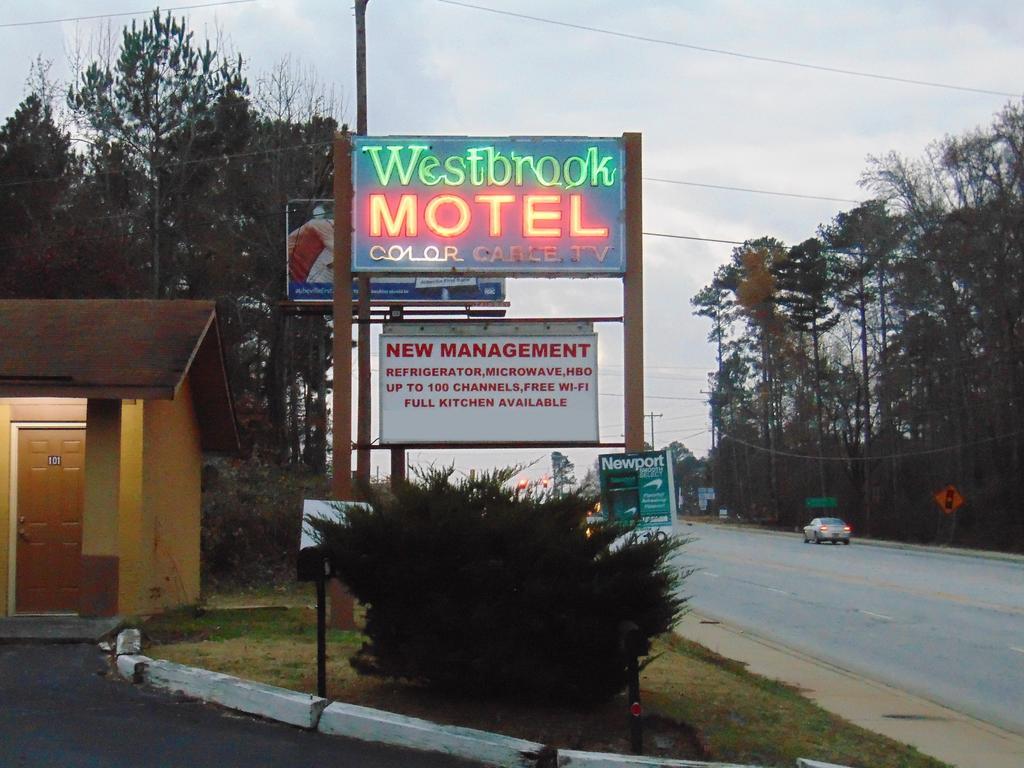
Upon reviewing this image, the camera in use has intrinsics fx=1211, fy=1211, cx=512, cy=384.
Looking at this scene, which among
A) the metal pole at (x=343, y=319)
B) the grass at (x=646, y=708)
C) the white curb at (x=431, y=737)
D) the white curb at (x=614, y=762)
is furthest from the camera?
the metal pole at (x=343, y=319)

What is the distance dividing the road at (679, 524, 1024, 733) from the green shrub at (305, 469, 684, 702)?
307 cm

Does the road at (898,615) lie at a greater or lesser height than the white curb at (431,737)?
lesser

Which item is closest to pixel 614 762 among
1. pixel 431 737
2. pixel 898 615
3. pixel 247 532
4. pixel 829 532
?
pixel 431 737

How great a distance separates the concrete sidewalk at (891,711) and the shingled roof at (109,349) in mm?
7597

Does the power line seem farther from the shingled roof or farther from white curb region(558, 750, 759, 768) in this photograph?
white curb region(558, 750, 759, 768)

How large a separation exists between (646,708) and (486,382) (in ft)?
18.8

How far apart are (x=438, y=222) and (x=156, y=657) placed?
5.93 metres

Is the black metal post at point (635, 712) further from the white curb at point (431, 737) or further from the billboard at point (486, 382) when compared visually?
the billboard at point (486, 382)

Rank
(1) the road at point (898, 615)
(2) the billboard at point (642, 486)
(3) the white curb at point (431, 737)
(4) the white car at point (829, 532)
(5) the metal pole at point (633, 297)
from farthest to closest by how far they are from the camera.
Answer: (4) the white car at point (829, 532) → (1) the road at point (898, 615) → (5) the metal pole at point (633, 297) → (2) the billboard at point (642, 486) → (3) the white curb at point (431, 737)

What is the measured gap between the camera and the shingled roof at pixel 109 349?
12.7 m

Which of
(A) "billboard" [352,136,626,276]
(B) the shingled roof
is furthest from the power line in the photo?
(B) the shingled roof

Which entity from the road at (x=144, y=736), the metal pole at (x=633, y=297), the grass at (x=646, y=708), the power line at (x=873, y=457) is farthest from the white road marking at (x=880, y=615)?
the power line at (x=873, y=457)

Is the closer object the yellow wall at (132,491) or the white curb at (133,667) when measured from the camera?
the white curb at (133,667)

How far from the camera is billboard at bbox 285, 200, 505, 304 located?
3022 cm
